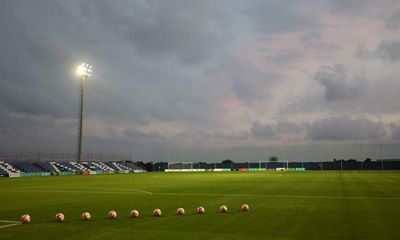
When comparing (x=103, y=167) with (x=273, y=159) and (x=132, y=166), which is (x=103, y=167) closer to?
(x=132, y=166)

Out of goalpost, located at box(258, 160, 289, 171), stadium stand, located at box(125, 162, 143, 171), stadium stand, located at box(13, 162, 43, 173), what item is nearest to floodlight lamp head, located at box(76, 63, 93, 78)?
stadium stand, located at box(13, 162, 43, 173)

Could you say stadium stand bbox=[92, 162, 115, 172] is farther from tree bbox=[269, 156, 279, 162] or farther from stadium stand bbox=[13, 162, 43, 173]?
tree bbox=[269, 156, 279, 162]

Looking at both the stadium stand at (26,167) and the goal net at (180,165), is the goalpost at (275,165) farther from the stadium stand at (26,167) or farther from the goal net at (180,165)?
the stadium stand at (26,167)

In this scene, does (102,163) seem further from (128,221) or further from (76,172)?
(128,221)

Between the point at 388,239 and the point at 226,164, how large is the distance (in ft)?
364

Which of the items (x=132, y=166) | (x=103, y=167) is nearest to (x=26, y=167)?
(x=103, y=167)

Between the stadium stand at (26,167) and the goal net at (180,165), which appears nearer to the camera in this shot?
the stadium stand at (26,167)

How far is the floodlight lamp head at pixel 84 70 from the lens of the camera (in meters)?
82.9

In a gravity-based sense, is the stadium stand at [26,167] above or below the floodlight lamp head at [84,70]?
below

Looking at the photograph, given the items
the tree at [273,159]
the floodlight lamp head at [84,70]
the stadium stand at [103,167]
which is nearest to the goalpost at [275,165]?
the tree at [273,159]

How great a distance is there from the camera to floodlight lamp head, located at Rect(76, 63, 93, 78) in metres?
82.9

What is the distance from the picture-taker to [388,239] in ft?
38.1

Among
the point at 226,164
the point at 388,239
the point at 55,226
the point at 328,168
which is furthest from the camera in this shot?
the point at 226,164

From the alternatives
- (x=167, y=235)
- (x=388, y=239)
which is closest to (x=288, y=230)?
(x=388, y=239)
